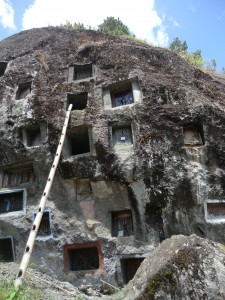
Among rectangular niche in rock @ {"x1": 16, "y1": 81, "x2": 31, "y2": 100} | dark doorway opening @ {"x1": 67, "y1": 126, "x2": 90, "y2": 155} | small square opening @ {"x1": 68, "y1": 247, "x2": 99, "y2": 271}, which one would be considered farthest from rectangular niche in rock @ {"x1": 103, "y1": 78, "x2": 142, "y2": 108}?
small square opening @ {"x1": 68, "y1": 247, "x2": 99, "y2": 271}

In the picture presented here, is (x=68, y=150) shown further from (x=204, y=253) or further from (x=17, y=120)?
(x=204, y=253)

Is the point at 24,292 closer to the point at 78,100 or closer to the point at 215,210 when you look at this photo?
the point at 215,210

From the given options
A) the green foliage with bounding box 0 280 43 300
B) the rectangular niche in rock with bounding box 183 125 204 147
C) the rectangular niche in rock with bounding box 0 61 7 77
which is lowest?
the green foliage with bounding box 0 280 43 300

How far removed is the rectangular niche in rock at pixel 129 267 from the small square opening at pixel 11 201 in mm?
4981

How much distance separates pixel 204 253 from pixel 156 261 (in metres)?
1.00

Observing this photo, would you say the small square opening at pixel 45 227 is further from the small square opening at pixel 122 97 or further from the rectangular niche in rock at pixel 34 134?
the small square opening at pixel 122 97

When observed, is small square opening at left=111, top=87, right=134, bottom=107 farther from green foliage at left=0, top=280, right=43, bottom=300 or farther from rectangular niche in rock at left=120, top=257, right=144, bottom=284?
green foliage at left=0, top=280, right=43, bottom=300

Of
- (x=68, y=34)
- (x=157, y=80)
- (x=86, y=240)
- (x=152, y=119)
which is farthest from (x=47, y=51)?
(x=86, y=240)

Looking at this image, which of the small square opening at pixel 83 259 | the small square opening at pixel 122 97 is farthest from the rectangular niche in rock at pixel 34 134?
the small square opening at pixel 83 259

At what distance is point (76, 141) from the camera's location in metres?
14.4

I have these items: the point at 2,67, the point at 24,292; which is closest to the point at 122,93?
the point at 2,67

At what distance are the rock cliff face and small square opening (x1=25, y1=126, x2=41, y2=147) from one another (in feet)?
0.16

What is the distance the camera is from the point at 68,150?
13.2m

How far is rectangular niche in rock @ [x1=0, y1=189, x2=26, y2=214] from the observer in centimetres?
1340
